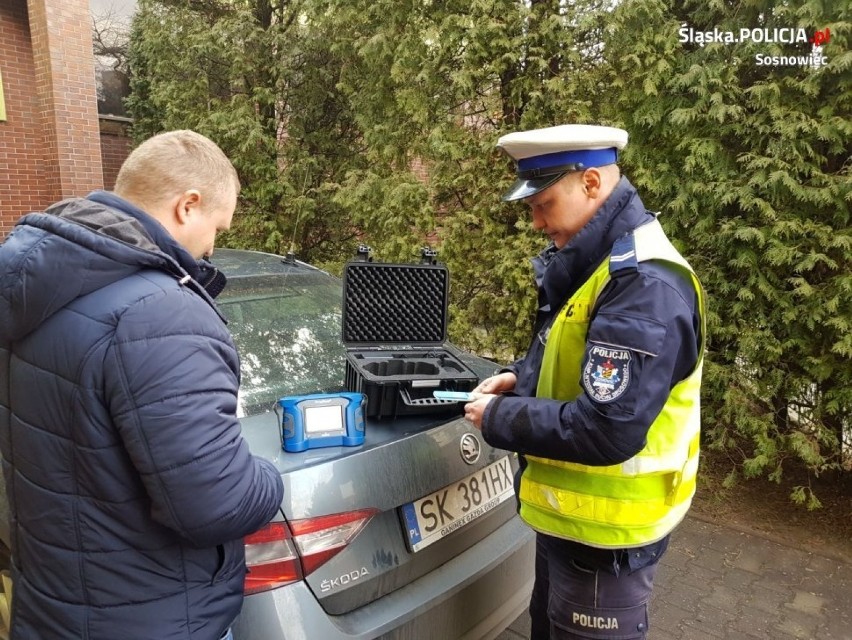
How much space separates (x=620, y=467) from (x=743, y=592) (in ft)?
7.18

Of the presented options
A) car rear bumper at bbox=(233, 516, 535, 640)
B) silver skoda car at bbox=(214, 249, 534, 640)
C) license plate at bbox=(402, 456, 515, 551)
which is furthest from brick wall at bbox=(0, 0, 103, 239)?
car rear bumper at bbox=(233, 516, 535, 640)

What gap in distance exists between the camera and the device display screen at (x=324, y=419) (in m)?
1.82

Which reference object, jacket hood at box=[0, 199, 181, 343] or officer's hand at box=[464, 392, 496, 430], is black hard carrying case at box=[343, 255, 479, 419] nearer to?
officer's hand at box=[464, 392, 496, 430]

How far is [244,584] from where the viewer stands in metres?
1.56

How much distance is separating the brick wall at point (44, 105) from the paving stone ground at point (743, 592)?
8.83 m

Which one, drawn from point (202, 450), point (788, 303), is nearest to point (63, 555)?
point (202, 450)

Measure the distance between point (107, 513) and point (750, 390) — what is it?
12.1 feet

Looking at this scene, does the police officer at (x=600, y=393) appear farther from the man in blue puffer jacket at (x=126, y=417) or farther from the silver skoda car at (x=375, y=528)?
the man in blue puffer jacket at (x=126, y=417)

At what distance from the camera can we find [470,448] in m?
2.12

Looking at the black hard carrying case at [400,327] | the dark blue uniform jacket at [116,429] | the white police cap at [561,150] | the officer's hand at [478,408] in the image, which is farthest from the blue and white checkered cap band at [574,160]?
the dark blue uniform jacket at [116,429]

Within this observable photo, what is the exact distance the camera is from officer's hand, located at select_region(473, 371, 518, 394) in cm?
199

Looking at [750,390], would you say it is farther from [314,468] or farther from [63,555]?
[63,555]

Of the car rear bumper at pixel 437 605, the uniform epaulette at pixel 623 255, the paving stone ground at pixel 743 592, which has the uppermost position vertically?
the uniform epaulette at pixel 623 255

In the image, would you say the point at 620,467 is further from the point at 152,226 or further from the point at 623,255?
the point at 152,226
